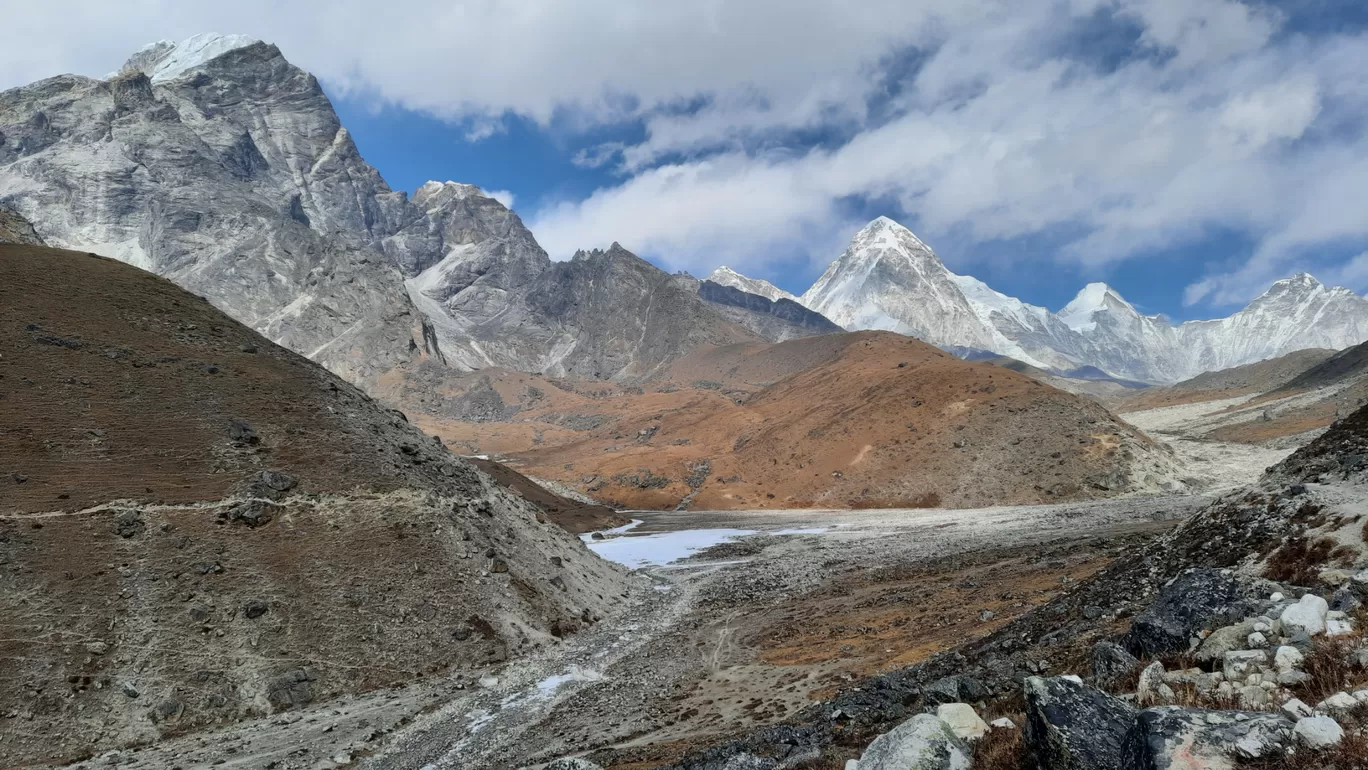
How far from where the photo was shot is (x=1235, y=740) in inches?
232

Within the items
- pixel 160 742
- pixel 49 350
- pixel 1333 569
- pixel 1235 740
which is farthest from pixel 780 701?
pixel 49 350

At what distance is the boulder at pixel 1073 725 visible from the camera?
7059mm

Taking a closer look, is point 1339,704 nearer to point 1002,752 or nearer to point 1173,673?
point 1002,752

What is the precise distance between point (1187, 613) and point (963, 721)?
5.49m

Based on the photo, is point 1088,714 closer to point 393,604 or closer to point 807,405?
point 393,604

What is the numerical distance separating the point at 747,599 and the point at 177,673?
26055 millimetres

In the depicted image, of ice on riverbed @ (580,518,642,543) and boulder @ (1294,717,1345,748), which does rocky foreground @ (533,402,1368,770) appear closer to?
boulder @ (1294,717,1345,748)

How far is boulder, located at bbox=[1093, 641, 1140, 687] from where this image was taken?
10719 mm

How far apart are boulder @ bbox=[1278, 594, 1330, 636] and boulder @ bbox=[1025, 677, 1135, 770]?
3.75 metres

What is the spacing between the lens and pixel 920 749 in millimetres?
8438

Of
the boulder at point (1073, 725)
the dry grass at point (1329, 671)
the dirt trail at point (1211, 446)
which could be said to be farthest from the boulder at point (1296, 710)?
the dirt trail at point (1211, 446)

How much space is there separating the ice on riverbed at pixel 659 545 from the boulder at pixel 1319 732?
4999 cm

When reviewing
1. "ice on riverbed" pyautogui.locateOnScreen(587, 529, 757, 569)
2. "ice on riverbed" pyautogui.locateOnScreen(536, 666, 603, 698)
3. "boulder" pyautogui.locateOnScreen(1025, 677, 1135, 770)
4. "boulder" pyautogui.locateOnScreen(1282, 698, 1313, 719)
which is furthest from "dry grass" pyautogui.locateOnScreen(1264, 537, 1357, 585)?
"ice on riverbed" pyautogui.locateOnScreen(587, 529, 757, 569)

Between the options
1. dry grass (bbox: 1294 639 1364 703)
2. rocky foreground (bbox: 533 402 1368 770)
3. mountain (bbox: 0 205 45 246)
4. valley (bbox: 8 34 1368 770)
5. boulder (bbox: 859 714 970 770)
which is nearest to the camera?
rocky foreground (bbox: 533 402 1368 770)
